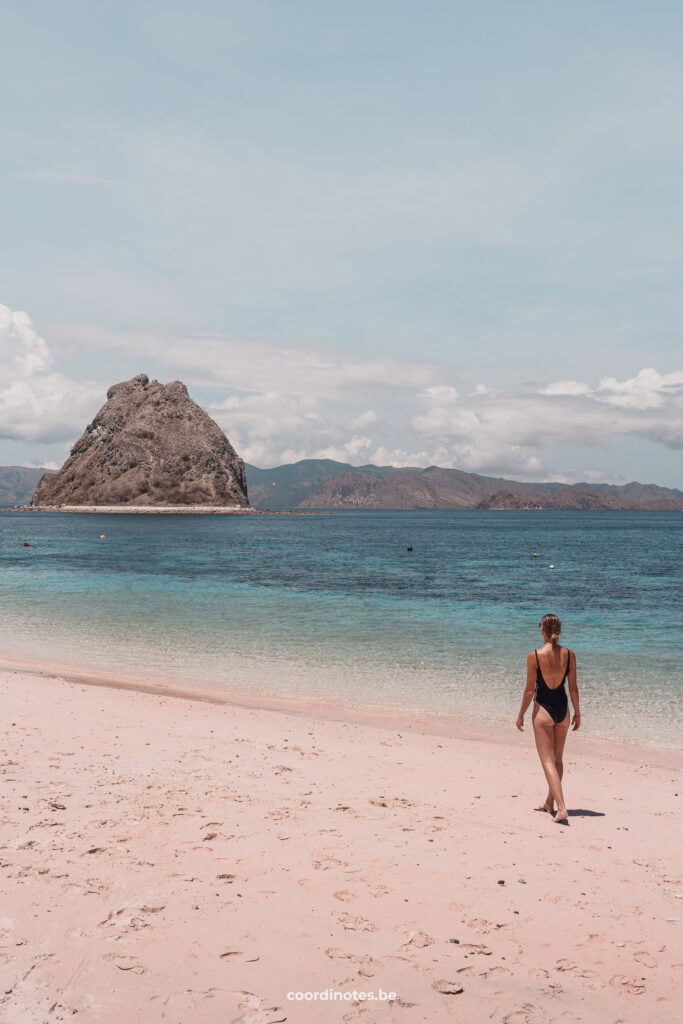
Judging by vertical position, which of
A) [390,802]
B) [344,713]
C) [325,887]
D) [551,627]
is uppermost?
[551,627]

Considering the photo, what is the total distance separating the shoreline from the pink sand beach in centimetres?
132

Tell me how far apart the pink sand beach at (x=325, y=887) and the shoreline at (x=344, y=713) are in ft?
4.34

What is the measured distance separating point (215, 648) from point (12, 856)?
47.5 feet

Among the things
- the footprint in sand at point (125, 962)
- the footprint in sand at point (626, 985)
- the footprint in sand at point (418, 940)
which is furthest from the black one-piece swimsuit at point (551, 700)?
the footprint in sand at point (125, 962)

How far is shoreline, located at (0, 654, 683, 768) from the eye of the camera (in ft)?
39.3

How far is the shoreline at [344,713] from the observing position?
12.0 metres

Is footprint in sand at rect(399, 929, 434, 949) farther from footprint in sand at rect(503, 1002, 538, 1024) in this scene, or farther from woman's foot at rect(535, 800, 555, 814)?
woman's foot at rect(535, 800, 555, 814)

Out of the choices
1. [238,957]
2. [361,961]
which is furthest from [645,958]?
[238,957]

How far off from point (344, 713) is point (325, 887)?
26.6 feet

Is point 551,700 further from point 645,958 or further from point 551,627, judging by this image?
point 645,958

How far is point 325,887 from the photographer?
20.1ft

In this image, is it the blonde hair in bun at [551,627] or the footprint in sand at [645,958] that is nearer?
the footprint in sand at [645,958]

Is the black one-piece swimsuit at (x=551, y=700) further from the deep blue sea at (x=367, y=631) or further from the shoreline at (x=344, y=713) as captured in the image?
the deep blue sea at (x=367, y=631)

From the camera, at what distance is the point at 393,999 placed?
466cm
